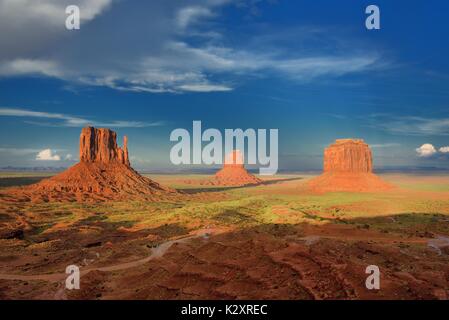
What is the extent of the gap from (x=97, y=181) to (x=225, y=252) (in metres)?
91.0

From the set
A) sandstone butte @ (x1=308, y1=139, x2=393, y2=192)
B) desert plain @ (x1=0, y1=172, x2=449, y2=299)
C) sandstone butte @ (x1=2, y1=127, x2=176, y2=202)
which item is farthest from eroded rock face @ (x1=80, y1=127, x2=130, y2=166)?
sandstone butte @ (x1=308, y1=139, x2=393, y2=192)

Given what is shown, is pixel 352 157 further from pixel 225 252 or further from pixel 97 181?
pixel 225 252

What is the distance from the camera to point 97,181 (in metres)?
108

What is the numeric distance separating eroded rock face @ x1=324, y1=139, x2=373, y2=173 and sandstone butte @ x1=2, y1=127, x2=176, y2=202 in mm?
67986

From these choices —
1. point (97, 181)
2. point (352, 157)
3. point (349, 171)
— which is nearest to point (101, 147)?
point (97, 181)

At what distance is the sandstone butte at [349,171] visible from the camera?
12019 cm

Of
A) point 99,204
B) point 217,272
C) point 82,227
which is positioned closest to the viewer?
point 217,272

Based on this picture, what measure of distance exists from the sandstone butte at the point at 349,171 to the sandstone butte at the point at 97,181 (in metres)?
62.3

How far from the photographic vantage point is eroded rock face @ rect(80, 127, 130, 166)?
11800cm

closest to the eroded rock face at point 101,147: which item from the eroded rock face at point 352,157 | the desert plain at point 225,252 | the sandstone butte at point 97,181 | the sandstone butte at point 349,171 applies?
the sandstone butte at point 97,181

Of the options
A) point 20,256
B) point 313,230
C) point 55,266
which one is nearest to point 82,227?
point 20,256

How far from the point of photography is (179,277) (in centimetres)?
2352
